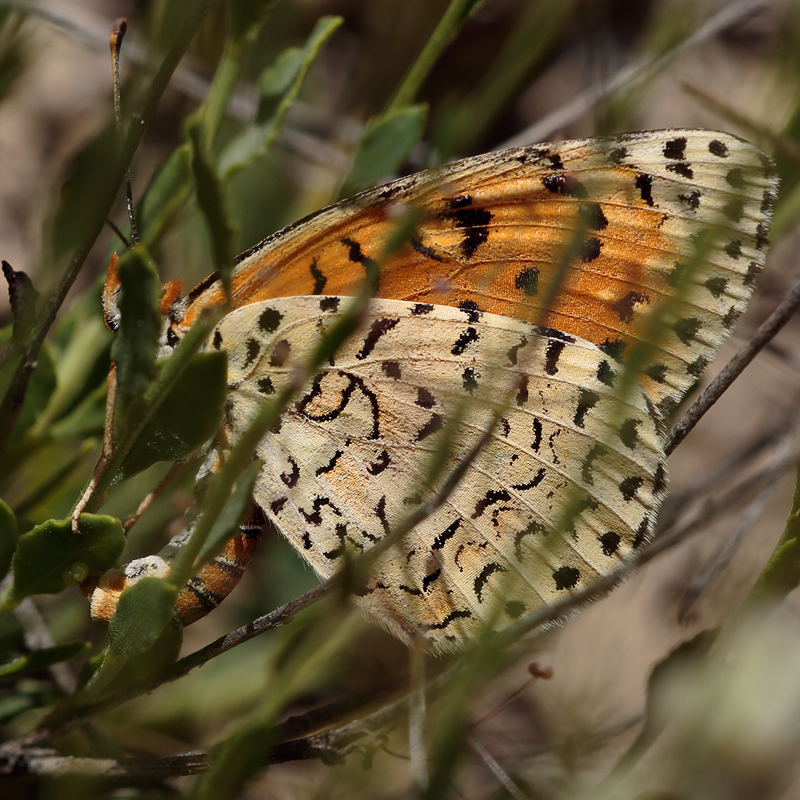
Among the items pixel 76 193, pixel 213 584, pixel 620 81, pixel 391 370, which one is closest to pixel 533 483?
pixel 391 370

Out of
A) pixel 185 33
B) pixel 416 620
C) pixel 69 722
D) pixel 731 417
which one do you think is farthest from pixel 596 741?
pixel 731 417

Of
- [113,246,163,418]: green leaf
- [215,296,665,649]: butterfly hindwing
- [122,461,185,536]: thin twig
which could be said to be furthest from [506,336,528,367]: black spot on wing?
[113,246,163,418]: green leaf

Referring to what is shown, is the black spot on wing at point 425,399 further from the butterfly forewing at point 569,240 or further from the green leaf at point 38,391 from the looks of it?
the green leaf at point 38,391

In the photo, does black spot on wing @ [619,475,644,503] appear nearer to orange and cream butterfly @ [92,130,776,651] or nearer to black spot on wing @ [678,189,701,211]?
orange and cream butterfly @ [92,130,776,651]

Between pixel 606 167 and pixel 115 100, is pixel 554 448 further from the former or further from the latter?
pixel 115 100

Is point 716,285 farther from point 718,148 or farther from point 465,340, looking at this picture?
point 465,340

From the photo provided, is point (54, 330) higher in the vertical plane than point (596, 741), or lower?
higher
